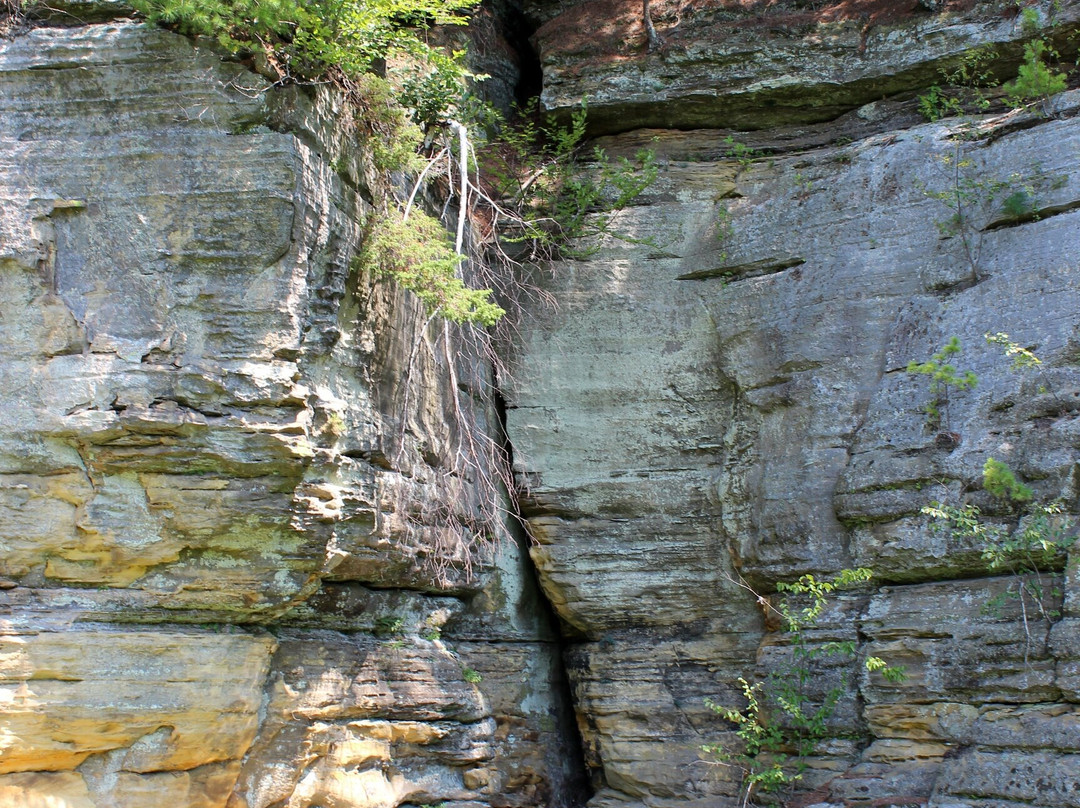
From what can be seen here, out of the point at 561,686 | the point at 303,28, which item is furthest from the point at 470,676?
the point at 303,28

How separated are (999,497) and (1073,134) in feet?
7.92

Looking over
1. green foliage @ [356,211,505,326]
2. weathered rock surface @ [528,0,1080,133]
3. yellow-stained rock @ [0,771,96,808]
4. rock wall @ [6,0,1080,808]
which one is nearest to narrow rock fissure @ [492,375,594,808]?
rock wall @ [6,0,1080,808]

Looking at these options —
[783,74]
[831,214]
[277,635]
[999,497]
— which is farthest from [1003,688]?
[783,74]

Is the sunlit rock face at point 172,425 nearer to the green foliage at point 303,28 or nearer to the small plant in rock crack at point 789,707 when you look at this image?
the green foliage at point 303,28

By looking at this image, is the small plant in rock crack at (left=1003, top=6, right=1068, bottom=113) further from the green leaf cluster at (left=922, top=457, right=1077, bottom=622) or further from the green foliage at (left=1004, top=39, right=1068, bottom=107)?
the green leaf cluster at (left=922, top=457, right=1077, bottom=622)

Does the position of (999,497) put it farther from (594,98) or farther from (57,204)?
(57,204)

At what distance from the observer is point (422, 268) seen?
17.4 ft

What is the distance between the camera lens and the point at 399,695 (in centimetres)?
577

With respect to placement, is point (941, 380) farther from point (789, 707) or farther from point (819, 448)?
point (789, 707)

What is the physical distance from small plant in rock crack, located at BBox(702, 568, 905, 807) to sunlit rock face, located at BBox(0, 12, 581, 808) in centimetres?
250

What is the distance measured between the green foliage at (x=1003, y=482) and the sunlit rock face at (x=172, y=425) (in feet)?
11.3

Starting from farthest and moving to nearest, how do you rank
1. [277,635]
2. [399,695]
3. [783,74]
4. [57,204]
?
[783,74] < [399,695] < [277,635] < [57,204]

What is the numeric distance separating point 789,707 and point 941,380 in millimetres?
2188

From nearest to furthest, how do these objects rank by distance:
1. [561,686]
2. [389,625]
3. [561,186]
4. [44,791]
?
[44,791], [389,625], [561,686], [561,186]
